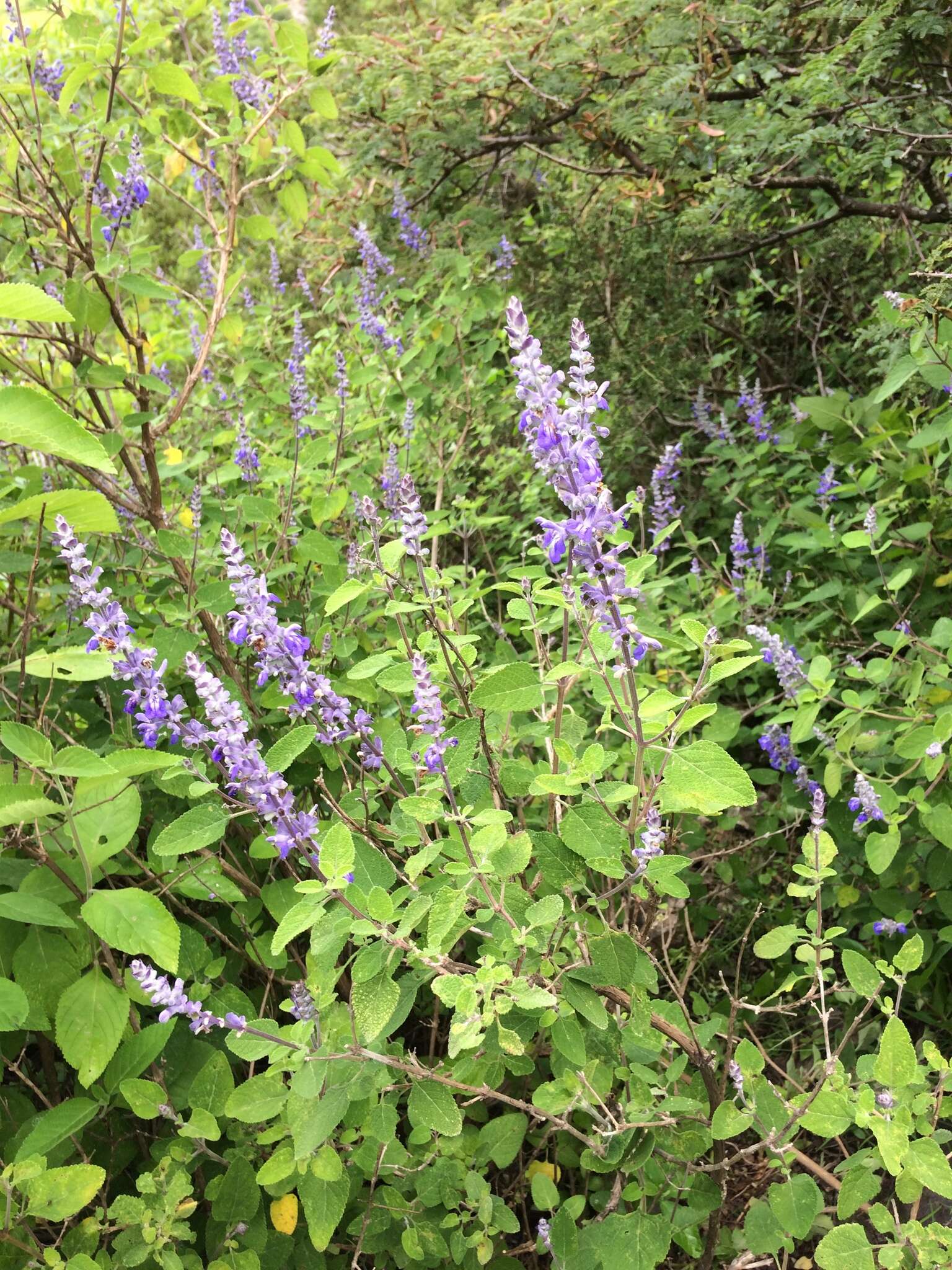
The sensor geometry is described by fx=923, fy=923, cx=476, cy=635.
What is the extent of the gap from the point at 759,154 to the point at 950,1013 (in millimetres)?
3054

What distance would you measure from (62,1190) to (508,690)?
1.09 meters

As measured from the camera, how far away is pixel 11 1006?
4.73ft

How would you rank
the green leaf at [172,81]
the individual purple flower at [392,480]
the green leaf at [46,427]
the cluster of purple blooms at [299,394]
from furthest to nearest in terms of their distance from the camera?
1. the cluster of purple blooms at [299,394]
2. the individual purple flower at [392,480]
3. the green leaf at [172,81]
4. the green leaf at [46,427]

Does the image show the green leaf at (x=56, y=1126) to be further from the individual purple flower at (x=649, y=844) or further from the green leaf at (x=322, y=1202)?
the individual purple flower at (x=649, y=844)

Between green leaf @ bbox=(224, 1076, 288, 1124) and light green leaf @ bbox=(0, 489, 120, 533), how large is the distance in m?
0.98

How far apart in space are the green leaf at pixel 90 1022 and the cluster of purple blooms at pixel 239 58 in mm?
2655

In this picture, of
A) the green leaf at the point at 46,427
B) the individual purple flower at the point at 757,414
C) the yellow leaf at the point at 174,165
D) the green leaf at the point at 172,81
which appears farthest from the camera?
the individual purple flower at the point at 757,414

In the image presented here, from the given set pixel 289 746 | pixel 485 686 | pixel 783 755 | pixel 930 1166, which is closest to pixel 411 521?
pixel 485 686

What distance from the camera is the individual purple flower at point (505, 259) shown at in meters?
4.05

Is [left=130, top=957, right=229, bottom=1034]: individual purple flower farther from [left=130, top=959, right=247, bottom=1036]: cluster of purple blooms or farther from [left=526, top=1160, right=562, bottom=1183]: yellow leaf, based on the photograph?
[left=526, top=1160, right=562, bottom=1183]: yellow leaf

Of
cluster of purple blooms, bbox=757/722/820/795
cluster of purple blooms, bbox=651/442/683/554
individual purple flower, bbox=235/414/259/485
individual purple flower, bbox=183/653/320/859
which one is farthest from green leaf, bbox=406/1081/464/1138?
cluster of purple blooms, bbox=651/442/683/554

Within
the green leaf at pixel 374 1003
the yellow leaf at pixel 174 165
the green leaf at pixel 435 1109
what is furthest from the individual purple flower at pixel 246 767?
the yellow leaf at pixel 174 165

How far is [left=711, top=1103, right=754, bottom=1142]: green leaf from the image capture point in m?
1.64

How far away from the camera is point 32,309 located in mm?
1242
